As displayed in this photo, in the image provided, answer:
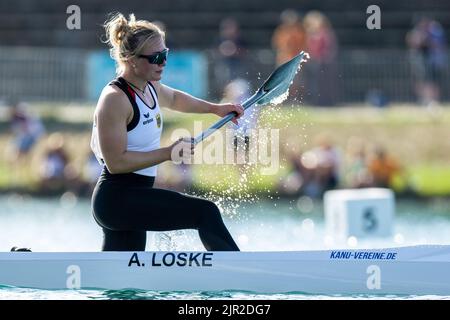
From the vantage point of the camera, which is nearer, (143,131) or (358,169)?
(143,131)

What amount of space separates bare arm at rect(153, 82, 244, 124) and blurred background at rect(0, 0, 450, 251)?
23.1 feet

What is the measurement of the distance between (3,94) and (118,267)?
13.7 metres

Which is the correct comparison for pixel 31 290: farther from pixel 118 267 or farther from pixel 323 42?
pixel 323 42

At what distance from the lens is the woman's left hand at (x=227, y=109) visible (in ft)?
31.3

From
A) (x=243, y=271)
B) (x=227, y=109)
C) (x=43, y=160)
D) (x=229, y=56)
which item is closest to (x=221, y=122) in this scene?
(x=227, y=109)

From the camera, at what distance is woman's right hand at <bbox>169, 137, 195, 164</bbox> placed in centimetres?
867

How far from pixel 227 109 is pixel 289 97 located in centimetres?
1020

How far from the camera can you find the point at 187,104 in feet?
31.8

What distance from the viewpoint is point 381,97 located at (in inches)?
859

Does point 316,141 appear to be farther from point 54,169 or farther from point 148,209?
point 148,209

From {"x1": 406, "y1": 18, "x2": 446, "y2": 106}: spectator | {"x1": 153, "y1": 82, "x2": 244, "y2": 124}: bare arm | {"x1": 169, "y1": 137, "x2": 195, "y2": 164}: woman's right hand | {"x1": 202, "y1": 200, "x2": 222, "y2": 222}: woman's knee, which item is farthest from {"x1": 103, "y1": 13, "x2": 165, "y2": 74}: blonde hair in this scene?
{"x1": 406, "y1": 18, "x2": 446, "y2": 106}: spectator

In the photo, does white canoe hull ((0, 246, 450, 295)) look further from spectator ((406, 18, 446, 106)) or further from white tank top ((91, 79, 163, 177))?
spectator ((406, 18, 446, 106))

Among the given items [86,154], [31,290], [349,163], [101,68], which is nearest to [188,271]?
[31,290]

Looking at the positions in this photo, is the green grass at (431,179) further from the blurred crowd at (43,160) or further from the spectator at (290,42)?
the blurred crowd at (43,160)
